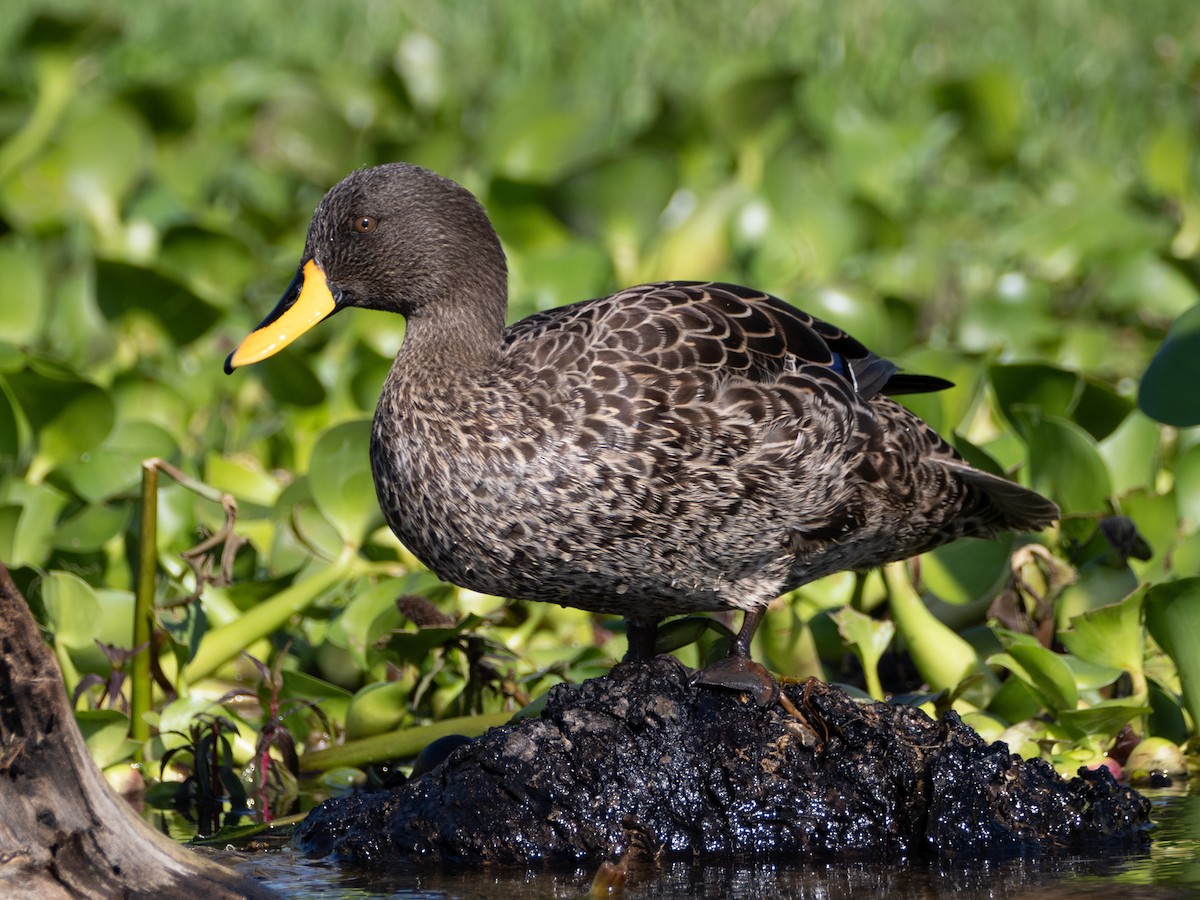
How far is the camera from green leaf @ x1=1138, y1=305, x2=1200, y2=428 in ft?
14.8

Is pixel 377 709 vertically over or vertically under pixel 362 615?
under

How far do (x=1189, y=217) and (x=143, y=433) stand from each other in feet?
14.6

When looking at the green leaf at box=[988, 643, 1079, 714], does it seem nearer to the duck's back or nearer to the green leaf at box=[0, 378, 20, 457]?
the duck's back

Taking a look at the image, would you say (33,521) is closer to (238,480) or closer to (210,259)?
(238,480)

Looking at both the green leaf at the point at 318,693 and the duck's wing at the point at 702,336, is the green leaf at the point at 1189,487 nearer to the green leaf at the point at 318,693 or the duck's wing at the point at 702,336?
the duck's wing at the point at 702,336

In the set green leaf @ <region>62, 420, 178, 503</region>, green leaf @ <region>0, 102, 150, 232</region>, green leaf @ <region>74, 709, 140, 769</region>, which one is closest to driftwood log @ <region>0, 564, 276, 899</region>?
green leaf @ <region>74, 709, 140, 769</region>

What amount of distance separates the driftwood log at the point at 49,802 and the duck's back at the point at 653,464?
3.79 feet

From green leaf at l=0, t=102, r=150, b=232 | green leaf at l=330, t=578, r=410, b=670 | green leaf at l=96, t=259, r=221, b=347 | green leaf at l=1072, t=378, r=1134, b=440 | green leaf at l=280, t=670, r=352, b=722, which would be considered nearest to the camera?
green leaf at l=280, t=670, r=352, b=722

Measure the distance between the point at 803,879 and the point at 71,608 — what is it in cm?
198

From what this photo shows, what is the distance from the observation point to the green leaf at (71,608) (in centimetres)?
426

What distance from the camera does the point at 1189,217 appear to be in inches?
289

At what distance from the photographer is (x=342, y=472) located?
483cm

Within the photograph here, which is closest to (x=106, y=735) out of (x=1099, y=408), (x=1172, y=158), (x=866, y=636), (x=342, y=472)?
(x=342, y=472)

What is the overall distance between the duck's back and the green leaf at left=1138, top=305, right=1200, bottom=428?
55cm
